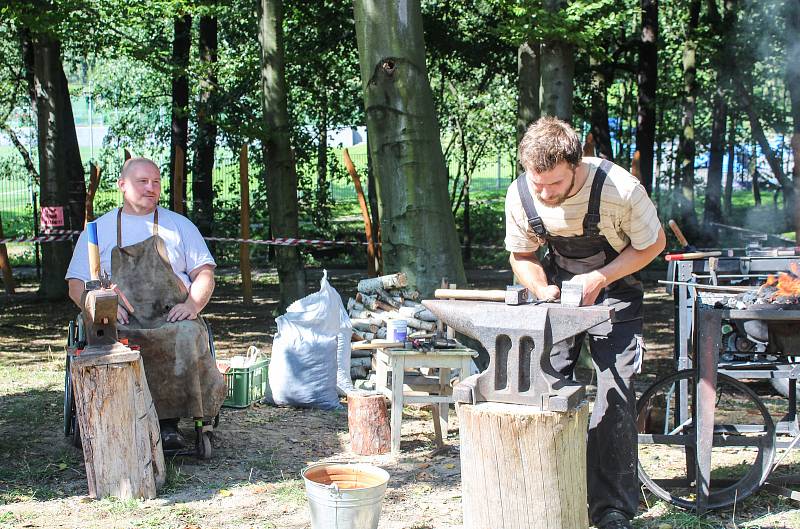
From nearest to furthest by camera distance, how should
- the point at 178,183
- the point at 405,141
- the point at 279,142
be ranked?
the point at 405,141 < the point at 279,142 < the point at 178,183

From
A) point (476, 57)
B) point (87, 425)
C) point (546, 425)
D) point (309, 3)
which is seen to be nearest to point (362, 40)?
point (87, 425)

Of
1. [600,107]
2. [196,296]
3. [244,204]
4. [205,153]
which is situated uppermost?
[600,107]

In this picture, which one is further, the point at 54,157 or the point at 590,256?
the point at 54,157

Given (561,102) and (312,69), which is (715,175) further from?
(561,102)

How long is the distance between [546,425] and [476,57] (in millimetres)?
11187

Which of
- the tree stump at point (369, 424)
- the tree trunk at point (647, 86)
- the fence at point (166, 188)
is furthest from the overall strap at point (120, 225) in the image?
the fence at point (166, 188)

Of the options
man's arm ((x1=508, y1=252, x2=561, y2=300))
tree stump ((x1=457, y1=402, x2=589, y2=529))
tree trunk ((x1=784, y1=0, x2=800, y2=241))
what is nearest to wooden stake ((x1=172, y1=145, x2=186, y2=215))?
tree trunk ((x1=784, y1=0, x2=800, y2=241))

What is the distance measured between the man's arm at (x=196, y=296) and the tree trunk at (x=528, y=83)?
5269 mm

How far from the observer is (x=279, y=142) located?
1025 cm

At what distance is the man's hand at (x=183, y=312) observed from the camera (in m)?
5.03

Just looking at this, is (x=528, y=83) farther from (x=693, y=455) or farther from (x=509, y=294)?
(x=509, y=294)

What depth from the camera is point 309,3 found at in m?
12.8

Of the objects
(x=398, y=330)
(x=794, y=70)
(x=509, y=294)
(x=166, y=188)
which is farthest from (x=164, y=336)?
(x=166, y=188)

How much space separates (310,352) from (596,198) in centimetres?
300
